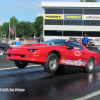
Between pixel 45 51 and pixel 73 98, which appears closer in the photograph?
pixel 73 98

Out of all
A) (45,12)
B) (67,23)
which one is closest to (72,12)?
(67,23)

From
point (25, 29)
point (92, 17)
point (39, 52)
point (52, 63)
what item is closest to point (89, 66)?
point (52, 63)

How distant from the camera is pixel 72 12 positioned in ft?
177

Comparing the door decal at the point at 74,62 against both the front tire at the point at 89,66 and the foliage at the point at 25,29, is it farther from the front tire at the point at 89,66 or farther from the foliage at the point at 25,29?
the foliage at the point at 25,29

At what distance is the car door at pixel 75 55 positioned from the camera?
740 cm

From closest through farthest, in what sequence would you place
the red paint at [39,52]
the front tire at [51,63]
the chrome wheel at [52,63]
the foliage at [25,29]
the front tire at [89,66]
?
the red paint at [39,52]
the front tire at [51,63]
the chrome wheel at [52,63]
the front tire at [89,66]
the foliage at [25,29]

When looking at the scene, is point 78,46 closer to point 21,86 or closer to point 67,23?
point 21,86

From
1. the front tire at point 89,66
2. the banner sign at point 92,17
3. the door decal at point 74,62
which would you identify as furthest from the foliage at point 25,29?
the door decal at point 74,62

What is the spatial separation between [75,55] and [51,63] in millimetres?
1357

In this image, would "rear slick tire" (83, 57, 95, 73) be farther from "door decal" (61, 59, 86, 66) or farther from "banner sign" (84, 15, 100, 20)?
"banner sign" (84, 15, 100, 20)

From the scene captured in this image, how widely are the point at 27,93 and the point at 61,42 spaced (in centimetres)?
352

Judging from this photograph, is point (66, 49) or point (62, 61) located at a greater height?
point (66, 49)

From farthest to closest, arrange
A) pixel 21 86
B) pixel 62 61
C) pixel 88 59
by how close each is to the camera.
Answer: pixel 88 59
pixel 62 61
pixel 21 86

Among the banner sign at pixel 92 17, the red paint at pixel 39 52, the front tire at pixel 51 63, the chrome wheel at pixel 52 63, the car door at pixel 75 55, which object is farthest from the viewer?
the banner sign at pixel 92 17
